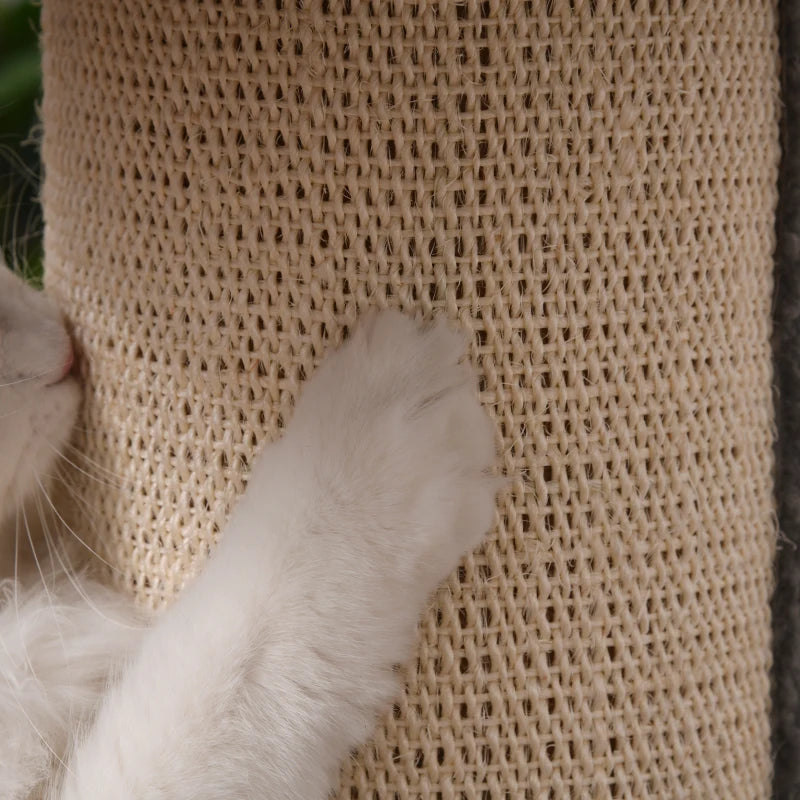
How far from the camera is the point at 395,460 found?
0.62 metres

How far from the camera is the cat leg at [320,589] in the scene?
0.60 meters

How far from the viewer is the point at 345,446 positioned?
62cm

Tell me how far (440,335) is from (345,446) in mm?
102

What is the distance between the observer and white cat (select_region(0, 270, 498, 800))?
602mm

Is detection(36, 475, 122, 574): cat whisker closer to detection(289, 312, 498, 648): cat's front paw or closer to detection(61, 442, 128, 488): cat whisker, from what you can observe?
detection(61, 442, 128, 488): cat whisker

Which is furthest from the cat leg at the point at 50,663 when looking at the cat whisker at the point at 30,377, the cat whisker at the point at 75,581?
the cat whisker at the point at 30,377

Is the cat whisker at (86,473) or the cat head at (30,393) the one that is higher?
the cat head at (30,393)

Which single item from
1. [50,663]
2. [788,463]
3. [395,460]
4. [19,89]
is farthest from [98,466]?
[19,89]

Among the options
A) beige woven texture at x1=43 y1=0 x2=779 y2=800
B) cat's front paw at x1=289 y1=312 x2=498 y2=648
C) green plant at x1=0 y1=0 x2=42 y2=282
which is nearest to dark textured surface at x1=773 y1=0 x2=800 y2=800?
beige woven texture at x1=43 y1=0 x2=779 y2=800

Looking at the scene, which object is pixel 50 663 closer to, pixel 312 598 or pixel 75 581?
pixel 75 581

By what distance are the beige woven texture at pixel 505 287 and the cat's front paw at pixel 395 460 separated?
→ 0.03 metres

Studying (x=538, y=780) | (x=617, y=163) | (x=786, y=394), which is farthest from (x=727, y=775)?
(x=617, y=163)

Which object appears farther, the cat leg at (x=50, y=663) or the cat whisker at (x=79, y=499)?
the cat whisker at (x=79, y=499)

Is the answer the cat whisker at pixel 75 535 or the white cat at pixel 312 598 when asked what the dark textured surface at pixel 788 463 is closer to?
the white cat at pixel 312 598
